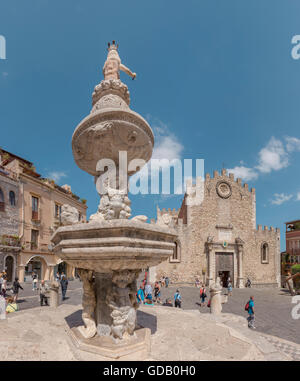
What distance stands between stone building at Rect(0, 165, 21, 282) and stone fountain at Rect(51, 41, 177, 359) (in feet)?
57.4

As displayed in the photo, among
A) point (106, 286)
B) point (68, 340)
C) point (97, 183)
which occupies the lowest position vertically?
point (68, 340)

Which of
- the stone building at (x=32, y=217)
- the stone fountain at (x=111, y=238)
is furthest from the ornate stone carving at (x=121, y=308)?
the stone building at (x=32, y=217)

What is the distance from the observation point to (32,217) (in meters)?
21.9

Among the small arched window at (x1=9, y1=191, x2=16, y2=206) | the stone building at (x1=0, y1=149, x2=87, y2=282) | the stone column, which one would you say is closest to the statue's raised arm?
the stone building at (x1=0, y1=149, x2=87, y2=282)

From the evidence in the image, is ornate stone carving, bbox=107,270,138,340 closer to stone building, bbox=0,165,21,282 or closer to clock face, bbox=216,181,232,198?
stone building, bbox=0,165,21,282

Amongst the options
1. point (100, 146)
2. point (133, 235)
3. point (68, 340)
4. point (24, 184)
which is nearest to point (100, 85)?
point (100, 146)

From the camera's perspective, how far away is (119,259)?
3.05 metres

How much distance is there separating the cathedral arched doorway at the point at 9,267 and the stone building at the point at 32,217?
12.1 inches

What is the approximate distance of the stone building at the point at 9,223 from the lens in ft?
60.8

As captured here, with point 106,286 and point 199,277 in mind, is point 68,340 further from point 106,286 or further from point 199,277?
point 199,277

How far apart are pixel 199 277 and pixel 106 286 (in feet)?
70.6

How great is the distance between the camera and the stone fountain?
3.07 m

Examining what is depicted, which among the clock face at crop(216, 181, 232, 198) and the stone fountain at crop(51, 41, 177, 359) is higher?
the clock face at crop(216, 181, 232, 198)

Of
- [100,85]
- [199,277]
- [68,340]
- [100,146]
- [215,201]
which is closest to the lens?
[68,340]
